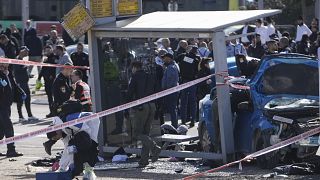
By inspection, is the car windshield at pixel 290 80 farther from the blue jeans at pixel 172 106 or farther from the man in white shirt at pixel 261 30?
the man in white shirt at pixel 261 30

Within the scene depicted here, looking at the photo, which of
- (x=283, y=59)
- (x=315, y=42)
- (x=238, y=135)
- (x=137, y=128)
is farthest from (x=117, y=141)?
(x=315, y=42)

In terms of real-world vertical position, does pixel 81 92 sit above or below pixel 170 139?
above

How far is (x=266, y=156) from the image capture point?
14.3m

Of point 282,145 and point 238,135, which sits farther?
point 238,135

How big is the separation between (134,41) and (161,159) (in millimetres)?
2072

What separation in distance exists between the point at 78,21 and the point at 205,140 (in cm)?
288

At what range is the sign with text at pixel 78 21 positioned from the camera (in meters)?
15.9

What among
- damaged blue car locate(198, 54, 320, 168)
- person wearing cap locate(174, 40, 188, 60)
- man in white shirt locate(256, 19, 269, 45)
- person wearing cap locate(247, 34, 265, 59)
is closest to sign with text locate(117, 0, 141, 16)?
damaged blue car locate(198, 54, 320, 168)

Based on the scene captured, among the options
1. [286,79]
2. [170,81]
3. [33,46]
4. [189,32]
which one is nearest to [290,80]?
[286,79]

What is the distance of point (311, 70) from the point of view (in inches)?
585

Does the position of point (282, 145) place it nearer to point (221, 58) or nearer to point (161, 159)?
point (221, 58)

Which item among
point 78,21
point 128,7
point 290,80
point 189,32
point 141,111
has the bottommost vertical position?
point 141,111

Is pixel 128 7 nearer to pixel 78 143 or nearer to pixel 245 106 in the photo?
pixel 245 106

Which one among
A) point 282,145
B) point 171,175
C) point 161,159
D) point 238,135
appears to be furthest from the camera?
point 161,159
